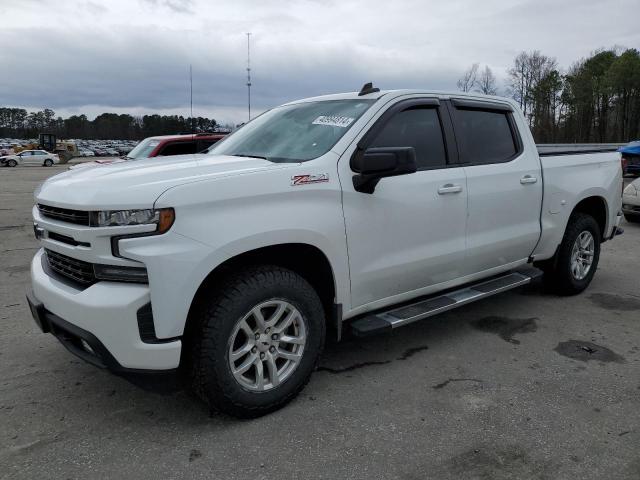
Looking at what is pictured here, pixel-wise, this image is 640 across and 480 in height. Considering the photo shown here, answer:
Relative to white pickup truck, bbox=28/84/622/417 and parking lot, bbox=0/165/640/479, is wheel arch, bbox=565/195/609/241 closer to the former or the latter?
white pickup truck, bbox=28/84/622/417

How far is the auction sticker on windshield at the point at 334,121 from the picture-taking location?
3541mm

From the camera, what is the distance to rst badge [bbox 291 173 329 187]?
3.04m

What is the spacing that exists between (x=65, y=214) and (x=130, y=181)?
42 centimetres

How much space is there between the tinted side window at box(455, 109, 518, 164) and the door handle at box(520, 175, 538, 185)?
213 millimetres

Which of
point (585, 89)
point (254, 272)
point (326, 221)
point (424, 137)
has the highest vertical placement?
point (585, 89)

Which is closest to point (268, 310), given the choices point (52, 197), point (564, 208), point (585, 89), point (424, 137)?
point (52, 197)

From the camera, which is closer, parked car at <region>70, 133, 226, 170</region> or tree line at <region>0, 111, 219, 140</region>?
parked car at <region>70, 133, 226, 170</region>

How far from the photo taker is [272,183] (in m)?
2.95

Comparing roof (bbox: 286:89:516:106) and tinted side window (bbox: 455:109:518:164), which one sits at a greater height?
roof (bbox: 286:89:516:106)

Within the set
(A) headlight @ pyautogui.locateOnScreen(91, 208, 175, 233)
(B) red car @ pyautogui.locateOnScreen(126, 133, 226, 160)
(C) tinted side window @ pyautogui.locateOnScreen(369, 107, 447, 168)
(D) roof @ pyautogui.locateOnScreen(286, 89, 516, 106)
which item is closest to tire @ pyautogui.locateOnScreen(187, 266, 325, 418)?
(A) headlight @ pyautogui.locateOnScreen(91, 208, 175, 233)

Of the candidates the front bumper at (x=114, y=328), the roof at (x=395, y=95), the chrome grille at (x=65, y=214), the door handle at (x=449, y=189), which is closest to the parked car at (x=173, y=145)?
the roof at (x=395, y=95)

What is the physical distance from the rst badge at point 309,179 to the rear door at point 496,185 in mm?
1373

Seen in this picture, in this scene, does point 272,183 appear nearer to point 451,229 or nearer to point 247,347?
point 247,347

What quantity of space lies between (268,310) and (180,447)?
0.86 metres
